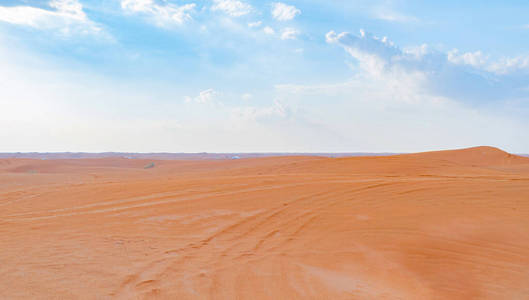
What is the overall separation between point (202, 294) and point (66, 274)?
1.52 m

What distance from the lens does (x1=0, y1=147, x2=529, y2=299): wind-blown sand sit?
3758 mm

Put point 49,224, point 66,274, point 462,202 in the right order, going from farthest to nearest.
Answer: point 462,202, point 49,224, point 66,274

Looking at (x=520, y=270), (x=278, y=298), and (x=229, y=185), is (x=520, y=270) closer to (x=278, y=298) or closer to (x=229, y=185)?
(x=278, y=298)

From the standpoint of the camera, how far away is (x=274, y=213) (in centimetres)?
667

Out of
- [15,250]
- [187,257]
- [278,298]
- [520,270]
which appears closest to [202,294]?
[278,298]

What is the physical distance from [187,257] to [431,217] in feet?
13.6

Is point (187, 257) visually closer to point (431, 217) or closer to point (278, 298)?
point (278, 298)

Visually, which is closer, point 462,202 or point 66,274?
point 66,274

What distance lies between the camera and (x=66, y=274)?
3.87 metres

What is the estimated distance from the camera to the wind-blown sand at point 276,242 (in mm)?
Result: 3758

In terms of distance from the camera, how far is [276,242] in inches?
205

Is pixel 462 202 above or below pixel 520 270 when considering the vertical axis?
above

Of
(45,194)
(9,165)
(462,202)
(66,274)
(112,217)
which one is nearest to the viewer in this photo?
(66,274)

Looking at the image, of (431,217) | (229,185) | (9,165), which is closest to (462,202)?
(431,217)
